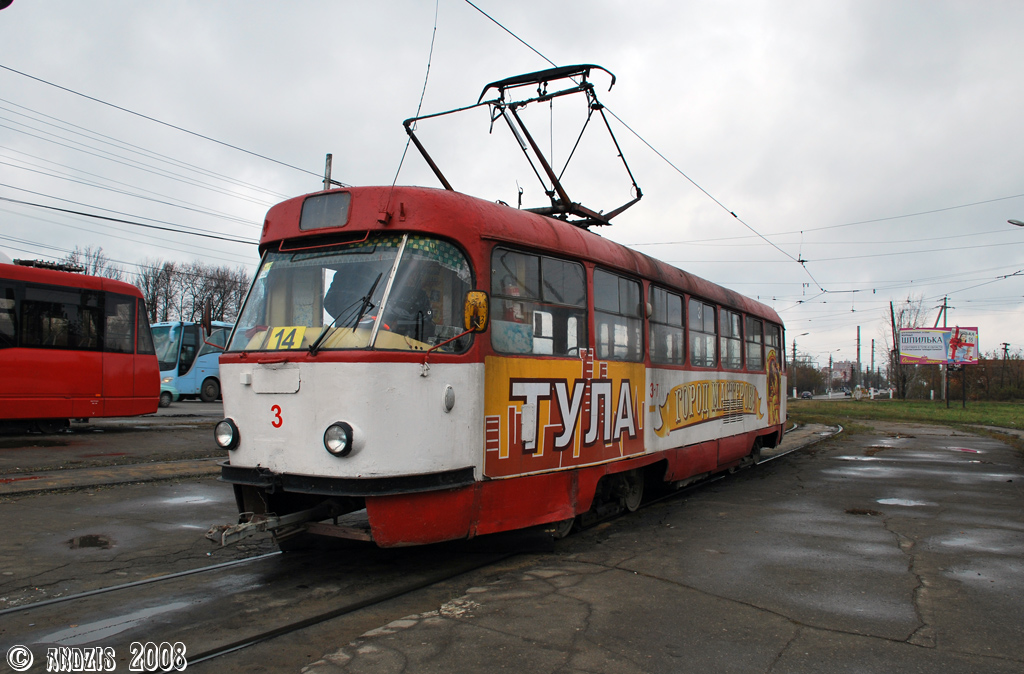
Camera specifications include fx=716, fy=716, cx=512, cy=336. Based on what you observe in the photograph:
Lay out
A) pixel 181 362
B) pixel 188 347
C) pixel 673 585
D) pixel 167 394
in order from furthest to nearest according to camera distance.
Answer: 1. pixel 188 347
2. pixel 181 362
3. pixel 167 394
4. pixel 673 585

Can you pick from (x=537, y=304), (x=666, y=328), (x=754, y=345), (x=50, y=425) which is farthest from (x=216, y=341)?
(x=50, y=425)

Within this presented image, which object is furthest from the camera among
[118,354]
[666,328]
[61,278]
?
[118,354]

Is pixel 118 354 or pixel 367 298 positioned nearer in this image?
pixel 367 298

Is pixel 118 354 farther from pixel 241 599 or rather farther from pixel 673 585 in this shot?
pixel 673 585

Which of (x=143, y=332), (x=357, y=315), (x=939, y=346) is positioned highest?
(x=939, y=346)

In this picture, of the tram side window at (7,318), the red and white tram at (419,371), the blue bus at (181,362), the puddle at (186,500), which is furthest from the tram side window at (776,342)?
the blue bus at (181,362)

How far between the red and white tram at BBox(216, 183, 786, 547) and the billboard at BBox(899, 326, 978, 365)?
53470mm

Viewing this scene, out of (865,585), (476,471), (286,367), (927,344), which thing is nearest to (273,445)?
(286,367)

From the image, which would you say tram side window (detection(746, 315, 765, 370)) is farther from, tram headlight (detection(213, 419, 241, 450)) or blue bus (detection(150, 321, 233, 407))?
blue bus (detection(150, 321, 233, 407))

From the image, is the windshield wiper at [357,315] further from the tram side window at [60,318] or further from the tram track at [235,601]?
the tram side window at [60,318]

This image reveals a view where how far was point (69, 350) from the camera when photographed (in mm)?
14633

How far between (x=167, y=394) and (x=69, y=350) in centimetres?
1322

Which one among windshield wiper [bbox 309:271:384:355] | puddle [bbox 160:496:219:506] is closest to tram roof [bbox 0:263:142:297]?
puddle [bbox 160:496:219:506]

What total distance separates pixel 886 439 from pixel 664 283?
1501 centimetres
